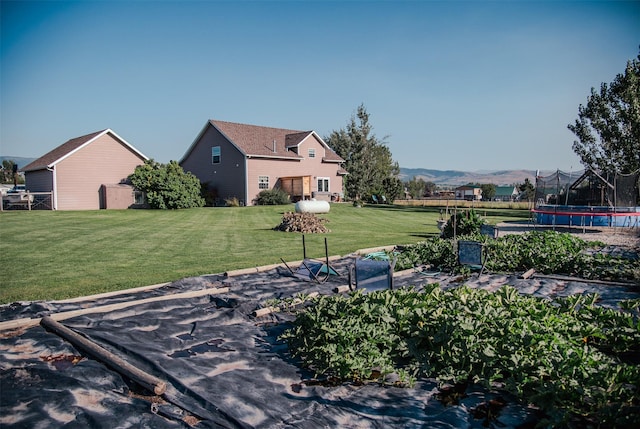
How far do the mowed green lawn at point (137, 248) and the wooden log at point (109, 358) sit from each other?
229 cm

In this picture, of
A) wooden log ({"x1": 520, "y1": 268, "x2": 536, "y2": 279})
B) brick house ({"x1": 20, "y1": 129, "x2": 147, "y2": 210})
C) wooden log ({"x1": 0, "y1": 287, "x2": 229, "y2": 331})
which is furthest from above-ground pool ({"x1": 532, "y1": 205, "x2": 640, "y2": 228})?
brick house ({"x1": 20, "y1": 129, "x2": 147, "y2": 210})

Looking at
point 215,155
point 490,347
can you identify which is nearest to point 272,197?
point 215,155

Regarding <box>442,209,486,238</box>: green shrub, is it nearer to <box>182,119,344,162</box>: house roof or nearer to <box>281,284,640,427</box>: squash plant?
<box>281,284,640,427</box>: squash plant

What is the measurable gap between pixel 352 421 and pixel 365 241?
11016 mm

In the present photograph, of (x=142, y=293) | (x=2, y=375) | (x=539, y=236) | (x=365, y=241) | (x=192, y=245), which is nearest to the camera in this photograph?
(x=2, y=375)

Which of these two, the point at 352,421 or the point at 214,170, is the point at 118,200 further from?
the point at 352,421

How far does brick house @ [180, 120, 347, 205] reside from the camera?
32875mm

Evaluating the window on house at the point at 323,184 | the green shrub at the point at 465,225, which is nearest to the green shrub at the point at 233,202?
the window on house at the point at 323,184

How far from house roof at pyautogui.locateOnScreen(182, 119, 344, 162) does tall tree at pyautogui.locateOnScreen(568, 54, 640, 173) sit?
19.4 m

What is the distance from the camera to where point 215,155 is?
114 feet

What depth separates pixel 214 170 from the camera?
34.9 meters

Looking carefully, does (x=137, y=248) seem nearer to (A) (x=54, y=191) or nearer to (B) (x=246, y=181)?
(B) (x=246, y=181)

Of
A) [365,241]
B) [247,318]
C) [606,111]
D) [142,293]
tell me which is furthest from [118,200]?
[606,111]

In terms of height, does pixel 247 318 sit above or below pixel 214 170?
below
